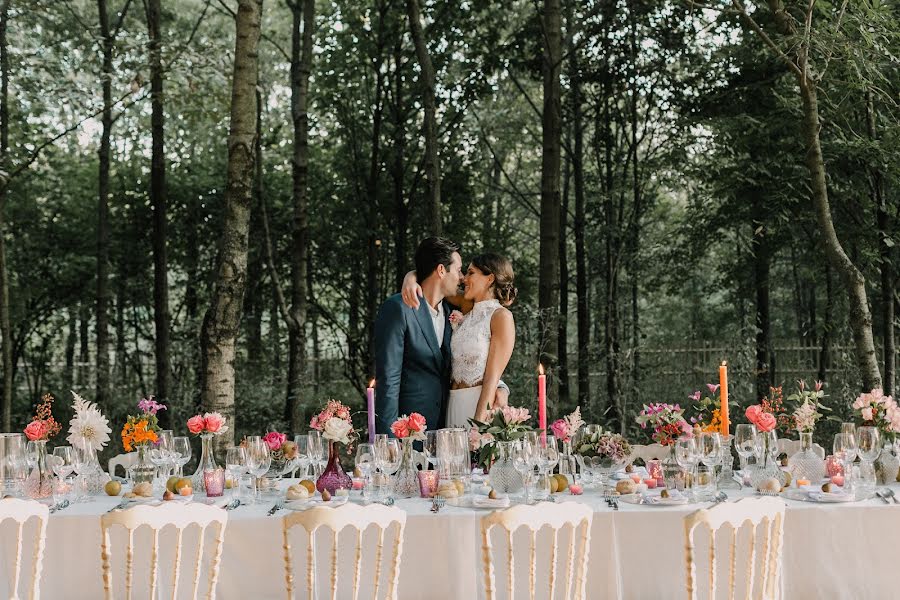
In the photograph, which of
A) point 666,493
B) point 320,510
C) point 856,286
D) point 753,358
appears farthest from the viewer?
point 753,358

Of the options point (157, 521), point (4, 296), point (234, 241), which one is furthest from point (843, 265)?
point (4, 296)

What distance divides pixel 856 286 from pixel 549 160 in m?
2.69

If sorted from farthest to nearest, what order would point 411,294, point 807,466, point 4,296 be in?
1. point 4,296
2. point 411,294
3. point 807,466

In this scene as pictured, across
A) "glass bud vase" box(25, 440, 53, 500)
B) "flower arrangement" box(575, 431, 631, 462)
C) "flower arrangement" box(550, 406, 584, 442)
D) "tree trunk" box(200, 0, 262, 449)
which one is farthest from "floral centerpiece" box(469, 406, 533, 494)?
"tree trunk" box(200, 0, 262, 449)

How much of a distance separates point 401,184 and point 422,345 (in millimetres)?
6875

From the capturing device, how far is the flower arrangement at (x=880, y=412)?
3.44 m

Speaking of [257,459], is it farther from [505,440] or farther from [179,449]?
[505,440]

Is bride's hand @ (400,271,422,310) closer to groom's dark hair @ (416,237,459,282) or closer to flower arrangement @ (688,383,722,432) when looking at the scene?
groom's dark hair @ (416,237,459,282)

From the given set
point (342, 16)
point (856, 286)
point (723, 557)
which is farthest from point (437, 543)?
point (342, 16)

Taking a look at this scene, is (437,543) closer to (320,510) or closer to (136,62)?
(320,510)

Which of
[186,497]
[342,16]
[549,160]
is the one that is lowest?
[186,497]

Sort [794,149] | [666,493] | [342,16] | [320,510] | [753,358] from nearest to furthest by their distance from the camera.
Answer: [320,510]
[666,493]
[794,149]
[753,358]
[342,16]

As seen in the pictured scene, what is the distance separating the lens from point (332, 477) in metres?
3.41

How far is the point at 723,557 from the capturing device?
114 inches
